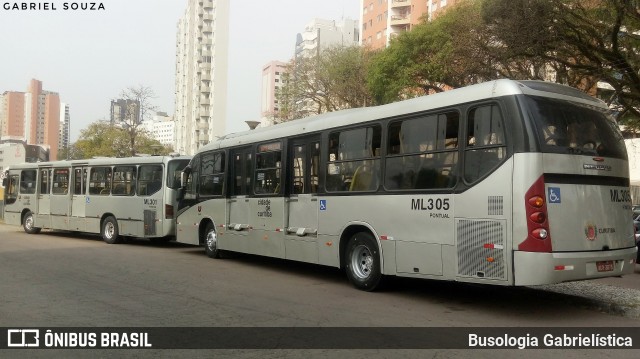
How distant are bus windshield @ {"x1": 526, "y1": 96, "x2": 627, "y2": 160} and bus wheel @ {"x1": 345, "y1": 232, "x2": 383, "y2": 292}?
3.30 m

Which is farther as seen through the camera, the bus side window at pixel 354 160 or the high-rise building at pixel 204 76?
the high-rise building at pixel 204 76

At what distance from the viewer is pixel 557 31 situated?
15773mm

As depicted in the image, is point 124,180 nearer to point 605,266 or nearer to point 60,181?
point 60,181

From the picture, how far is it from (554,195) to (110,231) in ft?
50.7

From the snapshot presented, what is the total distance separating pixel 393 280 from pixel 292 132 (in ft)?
12.2

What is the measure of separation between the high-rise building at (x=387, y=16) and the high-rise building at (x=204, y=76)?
2875 centimetres

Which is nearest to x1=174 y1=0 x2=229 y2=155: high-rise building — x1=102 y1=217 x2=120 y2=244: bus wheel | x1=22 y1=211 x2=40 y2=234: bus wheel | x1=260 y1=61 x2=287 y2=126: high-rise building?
x1=260 y1=61 x2=287 y2=126: high-rise building

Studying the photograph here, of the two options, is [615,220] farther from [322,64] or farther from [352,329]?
[322,64]

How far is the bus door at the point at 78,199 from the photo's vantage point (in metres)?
19.9

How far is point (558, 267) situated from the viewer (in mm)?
7109

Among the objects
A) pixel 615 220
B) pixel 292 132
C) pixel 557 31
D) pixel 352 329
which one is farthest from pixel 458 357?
pixel 557 31

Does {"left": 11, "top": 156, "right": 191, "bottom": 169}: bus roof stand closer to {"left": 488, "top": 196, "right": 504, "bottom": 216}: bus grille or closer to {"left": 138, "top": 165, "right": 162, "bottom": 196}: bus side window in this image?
{"left": 138, "top": 165, "right": 162, "bottom": 196}: bus side window

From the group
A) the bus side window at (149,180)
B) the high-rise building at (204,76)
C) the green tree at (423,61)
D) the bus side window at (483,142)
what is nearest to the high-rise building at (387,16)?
the high-rise building at (204,76)

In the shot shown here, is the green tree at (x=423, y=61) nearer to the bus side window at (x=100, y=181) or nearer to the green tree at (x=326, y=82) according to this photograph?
the green tree at (x=326, y=82)
